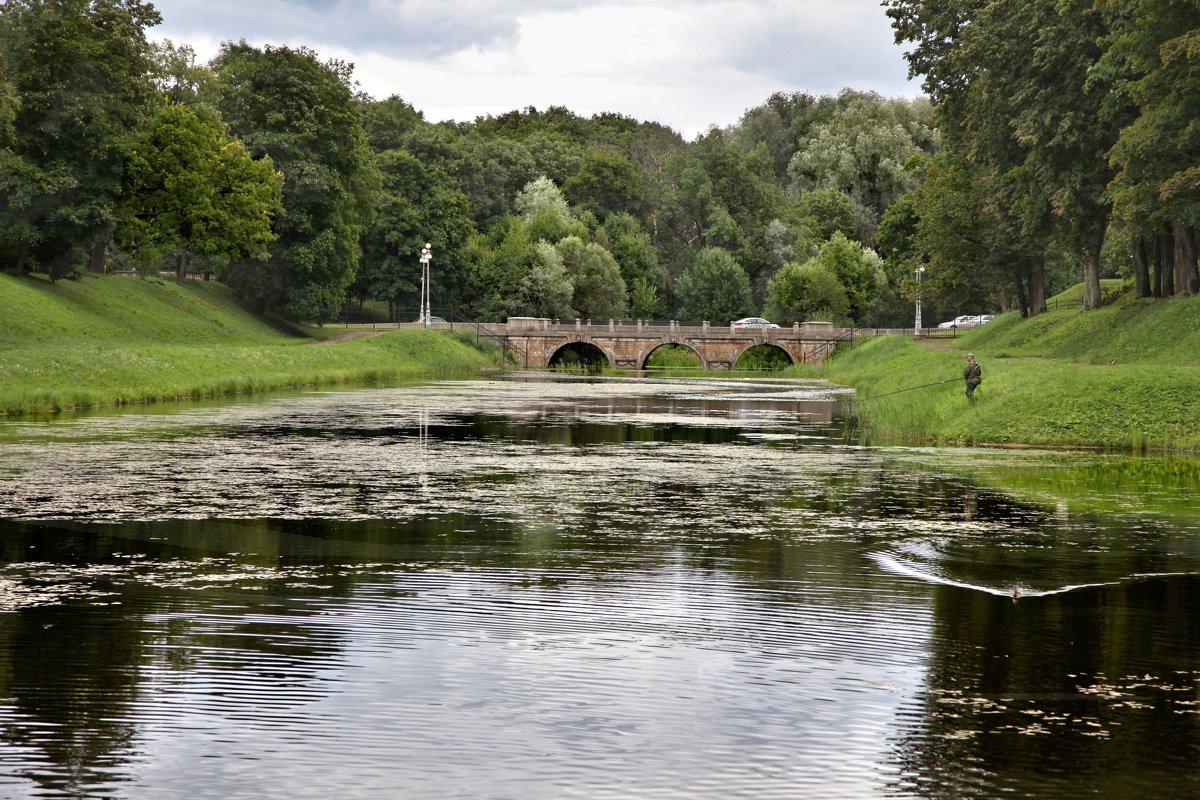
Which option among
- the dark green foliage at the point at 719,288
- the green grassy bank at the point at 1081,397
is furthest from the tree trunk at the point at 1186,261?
the dark green foliage at the point at 719,288

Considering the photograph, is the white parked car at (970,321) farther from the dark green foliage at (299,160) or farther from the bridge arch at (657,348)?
the dark green foliage at (299,160)

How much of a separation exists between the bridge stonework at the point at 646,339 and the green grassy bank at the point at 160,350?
16.9ft

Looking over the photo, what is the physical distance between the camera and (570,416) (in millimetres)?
41031

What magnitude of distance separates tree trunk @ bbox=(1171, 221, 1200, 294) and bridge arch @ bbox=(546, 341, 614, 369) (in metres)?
48.1

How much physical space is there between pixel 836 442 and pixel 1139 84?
20.2m

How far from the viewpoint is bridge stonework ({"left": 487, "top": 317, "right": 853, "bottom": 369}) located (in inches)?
3698

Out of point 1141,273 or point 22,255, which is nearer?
point 1141,273

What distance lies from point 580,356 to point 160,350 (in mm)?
56549

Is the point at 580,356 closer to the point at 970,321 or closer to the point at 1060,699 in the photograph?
the point at 970,321

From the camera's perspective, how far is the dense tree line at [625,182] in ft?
164

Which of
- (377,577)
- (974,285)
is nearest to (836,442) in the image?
(377,577)

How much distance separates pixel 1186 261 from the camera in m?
50.5

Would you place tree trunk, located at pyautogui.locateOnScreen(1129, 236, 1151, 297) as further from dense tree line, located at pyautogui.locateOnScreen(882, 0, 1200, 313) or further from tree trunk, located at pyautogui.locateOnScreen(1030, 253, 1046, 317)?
tree trunk, located at pyautogui.locateOnScreen(1030, 253, 1046, 317)

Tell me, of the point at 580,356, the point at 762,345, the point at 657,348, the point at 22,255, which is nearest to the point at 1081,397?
the point at 22,255
